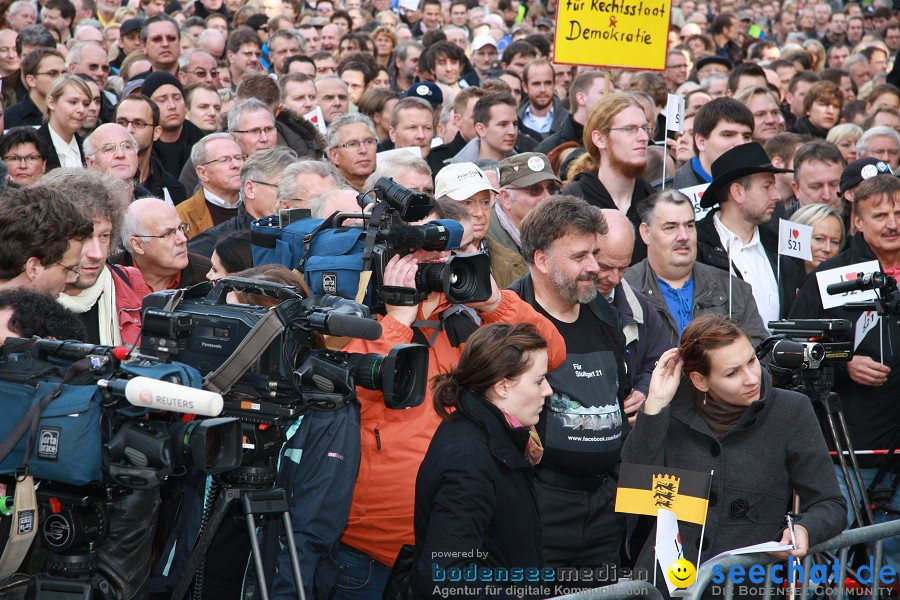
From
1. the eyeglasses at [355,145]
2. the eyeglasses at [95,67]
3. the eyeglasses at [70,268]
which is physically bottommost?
the eyeglasses at [70,268]

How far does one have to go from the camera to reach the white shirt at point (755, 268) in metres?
5.99

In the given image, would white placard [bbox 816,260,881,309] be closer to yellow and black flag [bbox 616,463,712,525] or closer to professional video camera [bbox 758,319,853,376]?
professional video camera [bbox 758,319,853,376]

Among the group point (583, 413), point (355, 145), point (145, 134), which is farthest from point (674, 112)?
point (583, 413)

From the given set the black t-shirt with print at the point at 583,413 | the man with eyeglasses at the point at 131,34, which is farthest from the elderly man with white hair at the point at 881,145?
the man with eyeglasses at the point at 131,34

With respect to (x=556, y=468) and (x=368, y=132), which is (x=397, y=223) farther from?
(x=368, y=132)

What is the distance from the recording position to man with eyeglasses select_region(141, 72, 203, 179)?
837cm

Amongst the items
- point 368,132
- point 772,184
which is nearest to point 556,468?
point 772,184

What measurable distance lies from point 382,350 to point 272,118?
403 cm

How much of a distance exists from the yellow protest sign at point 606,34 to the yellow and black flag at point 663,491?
4384mm

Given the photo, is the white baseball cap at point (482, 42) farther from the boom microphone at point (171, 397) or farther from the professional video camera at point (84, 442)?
the boom microphone at point (171, 397)

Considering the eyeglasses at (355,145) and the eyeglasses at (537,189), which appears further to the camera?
the eyeglasses at (355,145)

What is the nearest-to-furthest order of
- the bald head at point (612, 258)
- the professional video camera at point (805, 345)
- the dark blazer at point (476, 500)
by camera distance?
the dark blazer at point (476, 500) → the professional video camera at point (805, 345) → the bald head at point (612, 258)

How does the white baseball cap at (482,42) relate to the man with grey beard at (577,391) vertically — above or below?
above

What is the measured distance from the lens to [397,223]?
369 centimetres
